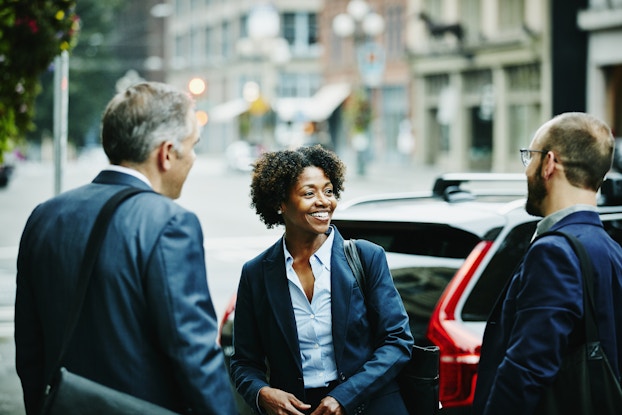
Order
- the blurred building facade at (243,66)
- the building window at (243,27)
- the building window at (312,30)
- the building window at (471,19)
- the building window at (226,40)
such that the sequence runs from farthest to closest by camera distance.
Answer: the building window at (226,40) → the building window at (243,27) → the building window at (312,30) → the blurred building facade at (243,66) → the building window at (471,19)

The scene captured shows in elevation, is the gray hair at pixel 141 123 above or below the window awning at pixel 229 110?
below

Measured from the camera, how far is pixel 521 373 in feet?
10.6

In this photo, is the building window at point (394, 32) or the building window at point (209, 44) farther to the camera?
the building window at point (209, 44)

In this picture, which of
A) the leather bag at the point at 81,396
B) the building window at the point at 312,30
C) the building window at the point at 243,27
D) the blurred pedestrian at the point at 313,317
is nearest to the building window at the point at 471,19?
the building window at the point at 312,30

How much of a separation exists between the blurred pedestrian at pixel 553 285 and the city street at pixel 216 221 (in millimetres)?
4784

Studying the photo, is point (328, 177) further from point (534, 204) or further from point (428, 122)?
point (428, 122)

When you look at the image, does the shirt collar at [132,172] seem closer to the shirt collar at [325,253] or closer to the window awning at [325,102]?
the shirt collar at [325,253]

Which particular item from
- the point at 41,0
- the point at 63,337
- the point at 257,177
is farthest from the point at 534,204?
the point at 41,0

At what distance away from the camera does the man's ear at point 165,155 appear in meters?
3.21

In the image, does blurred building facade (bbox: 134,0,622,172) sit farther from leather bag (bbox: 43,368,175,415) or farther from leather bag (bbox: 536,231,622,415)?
leather bag (bbox: 43,368,175,415)

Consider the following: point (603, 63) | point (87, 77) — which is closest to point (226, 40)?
point (87, 77)

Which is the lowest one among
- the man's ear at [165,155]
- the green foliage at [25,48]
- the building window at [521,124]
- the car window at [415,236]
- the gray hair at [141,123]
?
the car window at [415,236]

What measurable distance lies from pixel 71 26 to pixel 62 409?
6351 mm

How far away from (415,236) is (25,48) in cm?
465
